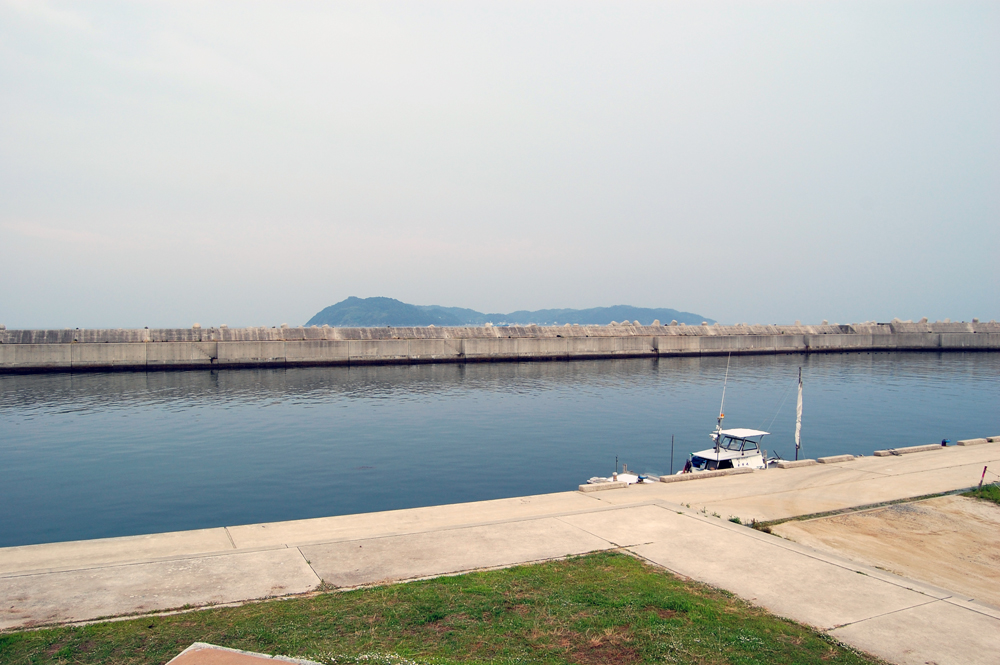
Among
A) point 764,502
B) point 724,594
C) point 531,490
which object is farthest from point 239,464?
point 724,594

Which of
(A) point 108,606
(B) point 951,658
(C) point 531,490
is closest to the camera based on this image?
(B) point 951,658

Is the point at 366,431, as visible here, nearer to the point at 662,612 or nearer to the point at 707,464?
the point at 707,464

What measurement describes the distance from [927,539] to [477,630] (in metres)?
11.4

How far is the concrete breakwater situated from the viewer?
57.3m

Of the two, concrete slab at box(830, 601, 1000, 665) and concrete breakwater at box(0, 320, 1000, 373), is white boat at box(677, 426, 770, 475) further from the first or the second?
concrete breakwater at box(0, 320, 1000, 373)

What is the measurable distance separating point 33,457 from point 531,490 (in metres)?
21.5

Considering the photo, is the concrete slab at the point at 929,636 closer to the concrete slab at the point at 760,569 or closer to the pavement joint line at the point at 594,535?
the concrete slab at the point at 760,569

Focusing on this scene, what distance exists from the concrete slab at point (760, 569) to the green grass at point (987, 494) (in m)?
8.82

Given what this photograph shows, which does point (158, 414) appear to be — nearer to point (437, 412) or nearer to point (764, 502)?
point (437, 412)

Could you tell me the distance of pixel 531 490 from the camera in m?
22.2

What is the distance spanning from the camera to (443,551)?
11.4m

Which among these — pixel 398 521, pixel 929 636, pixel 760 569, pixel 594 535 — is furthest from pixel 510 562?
pixel 929 636

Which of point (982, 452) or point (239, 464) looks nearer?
point (982, 452)

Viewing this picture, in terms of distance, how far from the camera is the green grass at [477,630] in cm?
710
